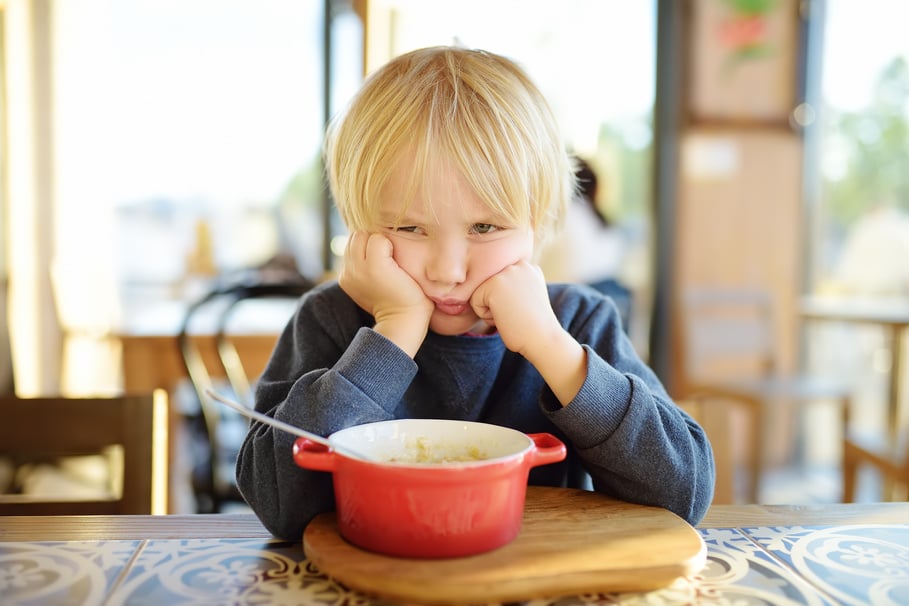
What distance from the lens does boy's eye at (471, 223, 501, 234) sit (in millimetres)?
795

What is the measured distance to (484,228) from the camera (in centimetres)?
80

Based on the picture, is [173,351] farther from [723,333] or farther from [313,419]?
[723,333]

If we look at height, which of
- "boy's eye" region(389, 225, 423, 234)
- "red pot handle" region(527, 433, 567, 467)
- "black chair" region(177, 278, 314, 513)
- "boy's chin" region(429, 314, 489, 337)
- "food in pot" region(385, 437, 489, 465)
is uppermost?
"boy's eye" region(389, 225, 423, 234)

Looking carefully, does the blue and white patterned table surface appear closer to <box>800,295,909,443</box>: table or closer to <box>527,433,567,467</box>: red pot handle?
<box>527,433,567,467</box>: red pot handle

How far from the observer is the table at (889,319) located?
9.19 ft

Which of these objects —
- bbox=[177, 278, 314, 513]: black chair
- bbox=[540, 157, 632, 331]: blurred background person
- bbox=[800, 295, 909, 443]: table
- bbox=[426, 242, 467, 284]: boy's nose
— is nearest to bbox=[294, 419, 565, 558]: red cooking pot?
bbox=[426, 242, 467, 284]: boy's nose

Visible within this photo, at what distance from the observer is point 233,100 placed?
156 inches

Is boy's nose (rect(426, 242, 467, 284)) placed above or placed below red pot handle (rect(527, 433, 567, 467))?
above

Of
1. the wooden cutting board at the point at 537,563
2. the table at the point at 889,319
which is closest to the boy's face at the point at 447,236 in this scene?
the wooden cutting board at the point at 537,563

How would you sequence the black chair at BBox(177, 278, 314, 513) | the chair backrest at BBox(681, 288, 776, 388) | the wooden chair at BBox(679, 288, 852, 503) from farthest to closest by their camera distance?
the chair backrest at BBox(681, 288, 776, 388)
the wooden chair at BBox(679, 288, 852, 503)
the black chair at BBox(177, 278, 314, 513)

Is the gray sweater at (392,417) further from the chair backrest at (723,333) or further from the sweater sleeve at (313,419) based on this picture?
the chair backrest at (723,333)

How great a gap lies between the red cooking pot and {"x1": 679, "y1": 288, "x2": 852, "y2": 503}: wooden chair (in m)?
2.63

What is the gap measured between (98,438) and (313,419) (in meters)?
0.42

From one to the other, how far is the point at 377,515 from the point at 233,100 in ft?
12.4
